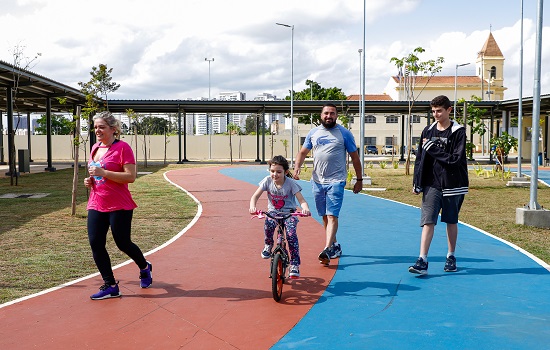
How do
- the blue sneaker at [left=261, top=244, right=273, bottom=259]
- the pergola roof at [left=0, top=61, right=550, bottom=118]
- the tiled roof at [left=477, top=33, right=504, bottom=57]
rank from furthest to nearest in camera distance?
the tiled roof at [left=477, top=33, right=504, bottom=57]
the pergola roof at [left=0, top=61, right=550, bottom=118]
the blue sneaker at [left=261, top=244, right=273, bottom=259]

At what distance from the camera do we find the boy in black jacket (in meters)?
6.11

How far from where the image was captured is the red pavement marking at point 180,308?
14.2 ft

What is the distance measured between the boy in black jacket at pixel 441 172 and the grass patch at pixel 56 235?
3.97 metres

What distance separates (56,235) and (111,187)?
4.29 m

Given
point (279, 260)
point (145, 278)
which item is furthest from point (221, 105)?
point (279, 260)

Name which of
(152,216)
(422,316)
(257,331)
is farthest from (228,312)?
(152,216)

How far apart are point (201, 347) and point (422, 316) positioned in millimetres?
2010

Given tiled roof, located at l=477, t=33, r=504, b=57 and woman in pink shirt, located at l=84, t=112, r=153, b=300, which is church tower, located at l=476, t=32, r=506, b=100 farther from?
woman in pink shirt, located at l=84, t=112, r=153, b=300

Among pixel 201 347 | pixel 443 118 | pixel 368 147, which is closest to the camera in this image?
pixel 201 347

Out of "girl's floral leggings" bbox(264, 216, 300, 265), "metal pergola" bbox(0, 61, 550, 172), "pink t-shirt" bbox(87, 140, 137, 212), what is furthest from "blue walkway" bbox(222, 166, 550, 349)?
"metal pergola" bbox(0, 61, 550, 172)

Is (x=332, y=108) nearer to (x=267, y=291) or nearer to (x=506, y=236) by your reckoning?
(x=267, y=291)

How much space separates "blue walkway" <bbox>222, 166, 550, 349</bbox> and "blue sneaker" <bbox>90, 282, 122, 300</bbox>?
6.46 feet

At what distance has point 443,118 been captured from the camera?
20.3 feet

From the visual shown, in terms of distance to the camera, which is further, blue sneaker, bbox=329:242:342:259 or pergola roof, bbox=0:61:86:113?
pergola roof, bbox=0:61:86:113
